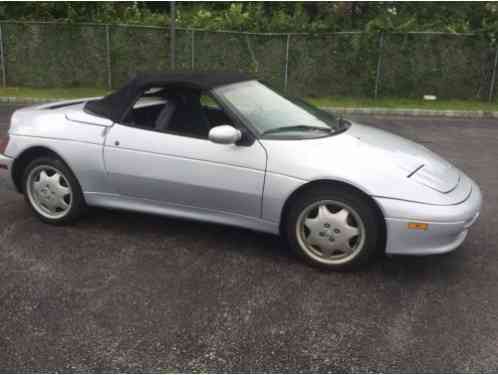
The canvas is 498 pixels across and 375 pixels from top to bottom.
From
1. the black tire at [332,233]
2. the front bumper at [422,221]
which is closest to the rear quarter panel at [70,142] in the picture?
the black tire at [332,233]

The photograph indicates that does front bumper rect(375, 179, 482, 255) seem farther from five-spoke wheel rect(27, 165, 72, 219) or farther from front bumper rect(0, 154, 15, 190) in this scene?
front bumper rect(0, 154, 15, 190)

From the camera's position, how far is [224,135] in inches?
160

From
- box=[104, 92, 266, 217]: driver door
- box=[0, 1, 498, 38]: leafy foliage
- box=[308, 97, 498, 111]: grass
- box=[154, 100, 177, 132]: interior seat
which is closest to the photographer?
box=[104, 92, 266, 217]: driver door

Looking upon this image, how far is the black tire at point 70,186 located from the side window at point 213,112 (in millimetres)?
1345

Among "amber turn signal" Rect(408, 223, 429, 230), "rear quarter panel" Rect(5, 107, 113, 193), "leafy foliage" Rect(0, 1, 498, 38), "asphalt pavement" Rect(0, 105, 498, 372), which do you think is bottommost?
"asphalt pavement" Rect(0, 105, 498, 372)

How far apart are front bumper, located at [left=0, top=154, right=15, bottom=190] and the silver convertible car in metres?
0.01

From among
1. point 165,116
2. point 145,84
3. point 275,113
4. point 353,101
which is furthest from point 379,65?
point 165,116

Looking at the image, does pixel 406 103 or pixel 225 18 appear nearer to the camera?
pixel 406 103

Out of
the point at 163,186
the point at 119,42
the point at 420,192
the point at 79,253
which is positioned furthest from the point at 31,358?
the point at 119,42

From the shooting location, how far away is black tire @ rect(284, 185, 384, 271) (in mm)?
3867

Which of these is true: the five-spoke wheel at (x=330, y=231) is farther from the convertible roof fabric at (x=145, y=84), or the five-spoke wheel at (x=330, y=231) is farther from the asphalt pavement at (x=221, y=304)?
the convertible roof fabric at (x=145, y=84)

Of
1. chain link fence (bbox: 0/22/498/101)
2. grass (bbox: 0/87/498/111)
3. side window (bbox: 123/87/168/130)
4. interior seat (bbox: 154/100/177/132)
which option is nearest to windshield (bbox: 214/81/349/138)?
interior seat (bbox: 154/100/177/132)

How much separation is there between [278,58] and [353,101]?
7.77 feet

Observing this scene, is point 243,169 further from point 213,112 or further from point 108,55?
point 108,55
